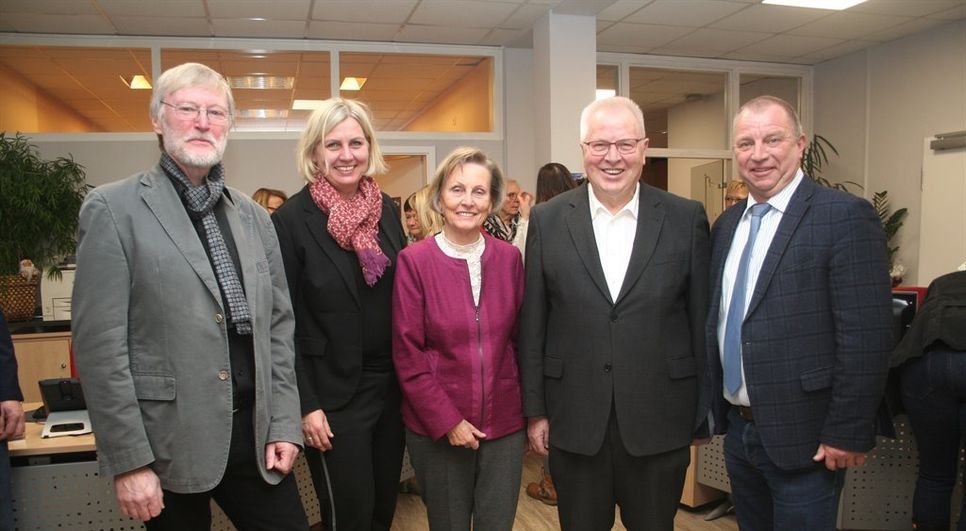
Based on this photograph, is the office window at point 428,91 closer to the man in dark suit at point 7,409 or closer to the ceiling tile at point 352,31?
the ceiling tile at point 352,31

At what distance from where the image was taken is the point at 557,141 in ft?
20.2

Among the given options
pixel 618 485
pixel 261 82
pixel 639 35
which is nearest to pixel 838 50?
pixel 639 35

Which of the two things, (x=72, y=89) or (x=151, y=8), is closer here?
(x=151, y=8)

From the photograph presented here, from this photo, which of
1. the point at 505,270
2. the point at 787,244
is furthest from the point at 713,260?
the point at 505,270

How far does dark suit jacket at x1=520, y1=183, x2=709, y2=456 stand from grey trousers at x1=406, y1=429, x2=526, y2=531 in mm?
165

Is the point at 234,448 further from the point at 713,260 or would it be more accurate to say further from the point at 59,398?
the point at 713,260

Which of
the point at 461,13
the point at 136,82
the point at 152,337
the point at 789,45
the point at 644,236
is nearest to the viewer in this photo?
the point at 152,337

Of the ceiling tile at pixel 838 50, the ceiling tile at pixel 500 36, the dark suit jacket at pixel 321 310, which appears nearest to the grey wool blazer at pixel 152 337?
the dark suit jacket at pixel 321 310

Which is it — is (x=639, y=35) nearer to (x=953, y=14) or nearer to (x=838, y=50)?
(x=838, y=50)

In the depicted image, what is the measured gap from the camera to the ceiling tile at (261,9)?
547cm

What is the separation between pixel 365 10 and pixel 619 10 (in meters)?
2.26

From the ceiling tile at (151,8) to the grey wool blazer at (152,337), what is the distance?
15.1 ft

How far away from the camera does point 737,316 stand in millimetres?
1864

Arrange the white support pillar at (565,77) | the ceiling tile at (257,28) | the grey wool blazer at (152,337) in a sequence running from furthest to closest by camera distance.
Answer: the white support pillar at (565,77)
the ceiling tile at (257,28)
the grey wool blazer at (152,337)
